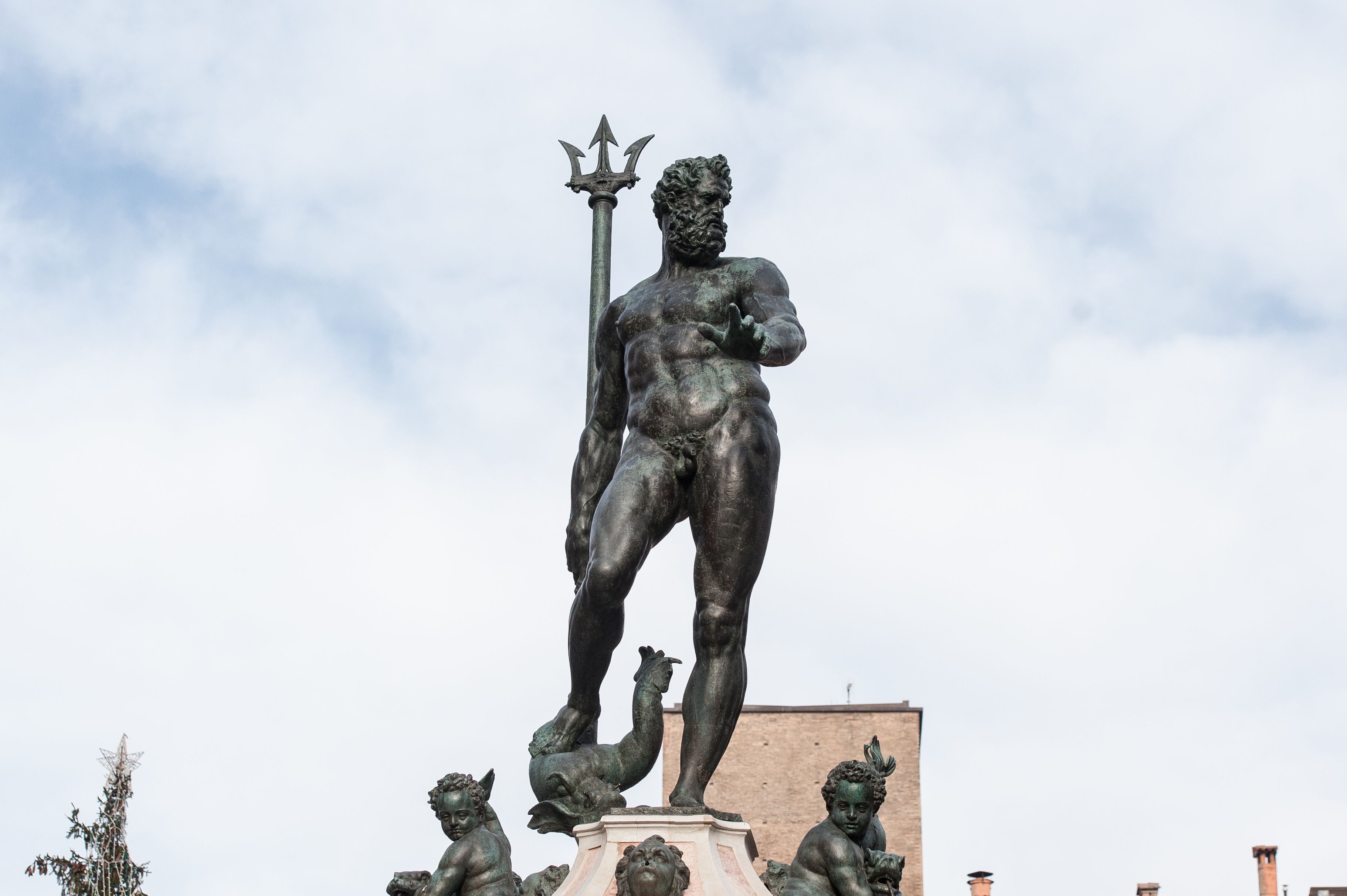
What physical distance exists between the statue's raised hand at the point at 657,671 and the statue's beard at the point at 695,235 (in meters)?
1.66

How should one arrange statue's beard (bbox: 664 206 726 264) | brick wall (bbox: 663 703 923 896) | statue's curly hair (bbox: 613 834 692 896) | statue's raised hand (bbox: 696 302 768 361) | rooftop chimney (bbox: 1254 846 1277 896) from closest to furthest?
statue's curly hair (bbox: 613 834 692 896), statue's raised hand (bbox: 696 302 768 361), statue's beard (bbox: 664 206 726 264), brick wall (bbox: 663 703 923 896), rooftop chimney (bbox: 1254 846 1277 896)

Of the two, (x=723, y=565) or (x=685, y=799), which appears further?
(x=723, y=565)

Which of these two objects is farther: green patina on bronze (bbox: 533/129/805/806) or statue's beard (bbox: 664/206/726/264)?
statue's beard (bbox: 664/206/726/264)

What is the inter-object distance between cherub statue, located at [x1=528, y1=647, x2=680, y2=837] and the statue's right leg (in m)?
0.16

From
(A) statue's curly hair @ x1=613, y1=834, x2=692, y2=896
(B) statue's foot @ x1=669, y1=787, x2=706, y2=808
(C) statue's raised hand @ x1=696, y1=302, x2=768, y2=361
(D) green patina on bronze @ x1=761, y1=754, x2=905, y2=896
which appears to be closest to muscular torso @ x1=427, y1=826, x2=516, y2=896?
(A) statue's curly hair @ x1=613, y1=834, x2=692, y2=896

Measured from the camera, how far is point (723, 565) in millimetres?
6918

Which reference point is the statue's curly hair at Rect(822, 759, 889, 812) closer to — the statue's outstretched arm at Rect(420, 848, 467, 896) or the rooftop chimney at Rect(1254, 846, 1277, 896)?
the statue's outstretched arm at Rect(420, 848, 467, 896)

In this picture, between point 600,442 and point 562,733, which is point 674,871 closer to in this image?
point 562,733

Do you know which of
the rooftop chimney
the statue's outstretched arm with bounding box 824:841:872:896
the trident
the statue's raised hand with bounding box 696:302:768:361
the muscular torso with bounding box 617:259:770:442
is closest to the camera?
the statue's outstretched arm with bounding box 824:841:872:896

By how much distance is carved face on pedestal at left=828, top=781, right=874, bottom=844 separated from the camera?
655 cm

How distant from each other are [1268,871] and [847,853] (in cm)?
3269

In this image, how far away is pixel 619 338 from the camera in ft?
24.8

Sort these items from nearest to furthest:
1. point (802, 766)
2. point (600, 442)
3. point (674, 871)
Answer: point (674, 871), point (600, 442), point (802, 766)

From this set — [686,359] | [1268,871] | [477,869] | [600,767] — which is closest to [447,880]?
[477,869]
